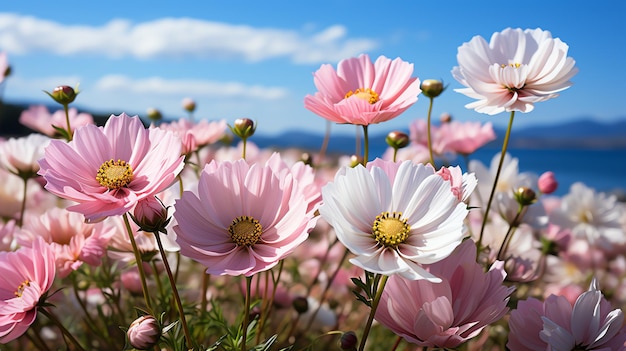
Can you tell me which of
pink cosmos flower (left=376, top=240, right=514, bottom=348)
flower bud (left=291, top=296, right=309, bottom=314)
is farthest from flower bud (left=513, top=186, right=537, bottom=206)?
flower bud (left=291, top=296, right=309, bottom=314)

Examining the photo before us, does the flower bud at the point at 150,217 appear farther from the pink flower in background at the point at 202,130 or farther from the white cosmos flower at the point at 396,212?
the pink flower in background at the point at 202,130

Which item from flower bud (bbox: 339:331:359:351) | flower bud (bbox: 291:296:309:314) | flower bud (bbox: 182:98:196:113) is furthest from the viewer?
flower bud (bbox: 182:98:196:113)

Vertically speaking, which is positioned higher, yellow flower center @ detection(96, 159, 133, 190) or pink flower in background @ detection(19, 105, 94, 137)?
yellow flower center @ detection(96, 159, 133, 190)

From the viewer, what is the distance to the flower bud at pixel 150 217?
530mm

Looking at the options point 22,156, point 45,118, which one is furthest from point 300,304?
point 45,118

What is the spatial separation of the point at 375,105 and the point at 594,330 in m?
0.34

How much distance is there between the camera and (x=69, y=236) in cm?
81

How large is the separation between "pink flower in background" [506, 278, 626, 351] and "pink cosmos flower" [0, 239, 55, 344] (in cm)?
51

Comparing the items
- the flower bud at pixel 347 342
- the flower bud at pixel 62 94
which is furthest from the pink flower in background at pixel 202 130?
the flower bud at pixel 347 342

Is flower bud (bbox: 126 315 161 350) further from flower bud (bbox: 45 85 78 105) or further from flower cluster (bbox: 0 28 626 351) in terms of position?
flower bud (bbox: 45 85 78 105)

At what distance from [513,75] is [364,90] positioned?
0.19m

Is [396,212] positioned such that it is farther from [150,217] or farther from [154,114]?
[154,114]

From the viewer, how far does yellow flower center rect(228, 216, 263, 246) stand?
59 centimetres

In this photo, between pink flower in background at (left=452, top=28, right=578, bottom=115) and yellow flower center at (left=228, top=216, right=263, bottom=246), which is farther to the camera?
pink flower in background at (left=452, top=28, right=578, bottom=115)
